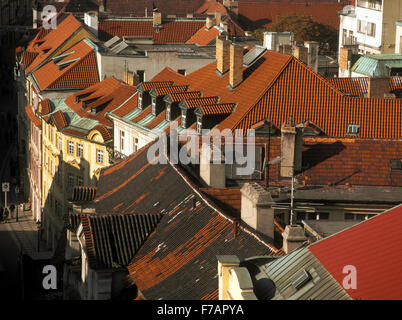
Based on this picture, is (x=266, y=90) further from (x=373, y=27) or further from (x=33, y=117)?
(x=373, y=27)

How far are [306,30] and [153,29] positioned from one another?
27580 millimetres

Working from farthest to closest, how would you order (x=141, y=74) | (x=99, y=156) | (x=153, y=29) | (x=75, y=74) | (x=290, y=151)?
(x=153, y=29), (x=75, y=74), (x=141, y=74), (x=99, y=156), (x=290, y=151)

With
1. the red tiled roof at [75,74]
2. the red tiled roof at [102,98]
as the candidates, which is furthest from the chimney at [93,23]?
the red tiled roof at [102,98]

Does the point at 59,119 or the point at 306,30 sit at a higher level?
the point at 306,30

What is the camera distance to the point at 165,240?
4691 cm

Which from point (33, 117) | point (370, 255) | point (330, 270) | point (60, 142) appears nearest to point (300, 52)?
point (60, 142)

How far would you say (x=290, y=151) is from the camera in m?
60.6

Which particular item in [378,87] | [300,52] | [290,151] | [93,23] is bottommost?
[290,151]

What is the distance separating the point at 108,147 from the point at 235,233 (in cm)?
4249

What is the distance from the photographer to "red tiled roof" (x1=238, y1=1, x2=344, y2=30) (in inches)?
6698

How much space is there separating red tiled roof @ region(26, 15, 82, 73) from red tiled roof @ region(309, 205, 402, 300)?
78.1 metres

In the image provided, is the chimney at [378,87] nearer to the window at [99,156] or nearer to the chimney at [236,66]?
the chimney at [236,66]

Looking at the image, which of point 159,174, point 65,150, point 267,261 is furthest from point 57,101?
point 267,261

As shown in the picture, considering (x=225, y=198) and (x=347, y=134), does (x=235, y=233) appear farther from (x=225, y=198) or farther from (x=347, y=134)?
(x=347, y=134)
